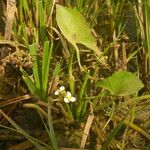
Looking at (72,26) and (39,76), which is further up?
(72,26)

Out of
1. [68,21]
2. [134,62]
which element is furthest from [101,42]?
[68,21]

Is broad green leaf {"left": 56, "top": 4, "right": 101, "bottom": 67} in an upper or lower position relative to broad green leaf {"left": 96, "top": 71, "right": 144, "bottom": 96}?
upper

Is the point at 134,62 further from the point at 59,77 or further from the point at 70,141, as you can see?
the point at 70,141

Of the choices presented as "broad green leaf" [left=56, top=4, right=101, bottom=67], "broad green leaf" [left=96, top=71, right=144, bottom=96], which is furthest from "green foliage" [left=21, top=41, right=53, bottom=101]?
"broad green leaf" [left=96, top=71, right=144, bottom=96]

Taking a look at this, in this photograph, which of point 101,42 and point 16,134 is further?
point 101,42

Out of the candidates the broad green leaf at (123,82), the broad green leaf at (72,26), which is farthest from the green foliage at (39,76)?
the broad green leaf at (123,82)

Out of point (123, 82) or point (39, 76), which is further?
point (39, 76)

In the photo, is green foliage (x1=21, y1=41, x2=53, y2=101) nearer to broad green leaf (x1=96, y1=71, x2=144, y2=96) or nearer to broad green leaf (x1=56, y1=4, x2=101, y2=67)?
broad green leaf (x1=56, y1=4, x2=101, y2=67)

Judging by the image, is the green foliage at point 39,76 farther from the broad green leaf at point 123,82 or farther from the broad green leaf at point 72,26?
the broad green leaf at point 123,82
